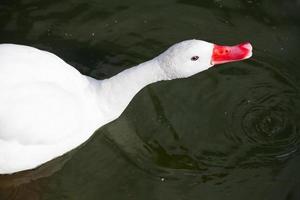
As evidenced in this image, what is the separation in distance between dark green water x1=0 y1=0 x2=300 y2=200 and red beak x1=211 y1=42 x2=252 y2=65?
3.07 feet

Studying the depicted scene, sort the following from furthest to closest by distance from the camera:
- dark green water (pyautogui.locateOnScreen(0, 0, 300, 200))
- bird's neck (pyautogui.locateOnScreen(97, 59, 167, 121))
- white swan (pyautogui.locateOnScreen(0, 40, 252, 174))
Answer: dark green water (pyautogui.locateOnScreen(0, 0, 300, 200))
bird's neck (pyautogui.locateOnScreen(97, 59, 167, 121))
white swan (pyautogui.locateOnScreen(0, 40, 252, 174))

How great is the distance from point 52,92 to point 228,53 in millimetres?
1496

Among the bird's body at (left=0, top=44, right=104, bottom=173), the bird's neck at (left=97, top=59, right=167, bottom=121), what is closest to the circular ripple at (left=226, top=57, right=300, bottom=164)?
the bird's neck at (left=97, top=59, right=167, bottom=121)

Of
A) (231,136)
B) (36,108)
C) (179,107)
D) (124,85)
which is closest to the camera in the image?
(36,108)

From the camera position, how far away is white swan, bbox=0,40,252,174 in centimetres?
471

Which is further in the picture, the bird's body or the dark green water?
the dark green water

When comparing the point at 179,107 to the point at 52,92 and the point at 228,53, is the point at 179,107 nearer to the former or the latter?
the point at 228,53

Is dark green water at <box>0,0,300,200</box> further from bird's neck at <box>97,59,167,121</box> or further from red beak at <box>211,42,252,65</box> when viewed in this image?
red beak at <box>211,42,252,65</box>

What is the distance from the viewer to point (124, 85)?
5.08 metres

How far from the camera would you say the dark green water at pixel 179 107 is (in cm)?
519

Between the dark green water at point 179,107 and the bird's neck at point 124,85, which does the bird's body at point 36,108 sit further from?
the dark green water at point 179,107

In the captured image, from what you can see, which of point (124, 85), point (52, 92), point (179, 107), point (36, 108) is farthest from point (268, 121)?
point (36, 108)

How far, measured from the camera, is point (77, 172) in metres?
5.29

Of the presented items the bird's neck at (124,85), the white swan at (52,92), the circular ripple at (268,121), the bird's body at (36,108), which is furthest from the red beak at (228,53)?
the bird's body at (36,108)
